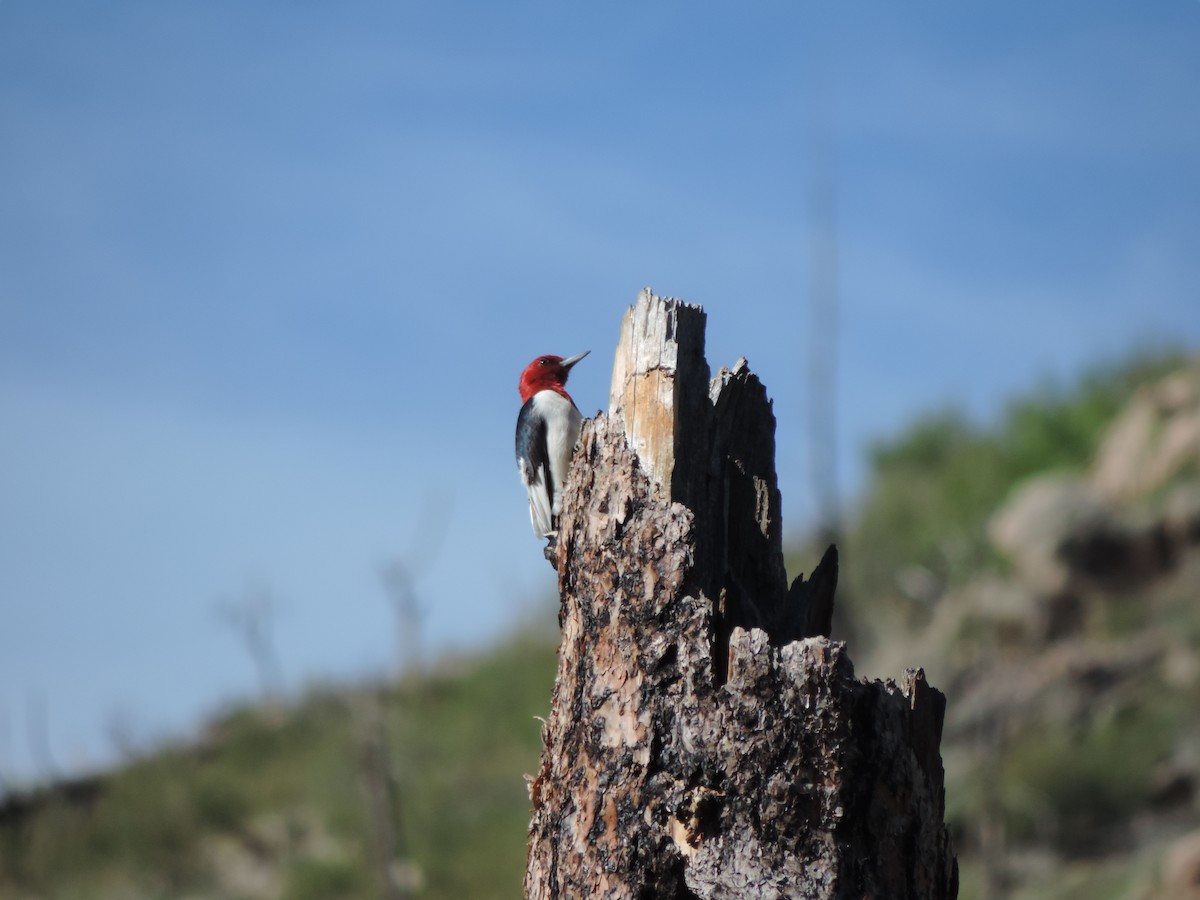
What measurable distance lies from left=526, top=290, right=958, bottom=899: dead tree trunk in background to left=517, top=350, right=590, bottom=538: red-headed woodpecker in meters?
1.79

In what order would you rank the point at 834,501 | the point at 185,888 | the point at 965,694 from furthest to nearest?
the point at 185,888, the point at 965,694, the point at 834,501

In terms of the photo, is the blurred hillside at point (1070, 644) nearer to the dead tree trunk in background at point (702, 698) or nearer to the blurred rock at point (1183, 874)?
the blurred rock at point (1183, 874)

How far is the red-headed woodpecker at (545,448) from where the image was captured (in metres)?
5.60

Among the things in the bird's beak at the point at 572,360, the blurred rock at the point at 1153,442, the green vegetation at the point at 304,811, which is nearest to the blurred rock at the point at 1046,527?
the blurred rock at the point at 1153,442

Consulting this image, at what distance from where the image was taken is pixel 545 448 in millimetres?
5711

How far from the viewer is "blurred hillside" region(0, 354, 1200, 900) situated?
11938 millimetres

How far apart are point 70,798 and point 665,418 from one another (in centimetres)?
1802

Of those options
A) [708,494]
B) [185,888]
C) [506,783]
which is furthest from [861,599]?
[708,494]

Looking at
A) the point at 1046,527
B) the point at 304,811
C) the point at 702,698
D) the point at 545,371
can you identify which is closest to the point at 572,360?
the point at 545,371

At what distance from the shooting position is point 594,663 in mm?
3486

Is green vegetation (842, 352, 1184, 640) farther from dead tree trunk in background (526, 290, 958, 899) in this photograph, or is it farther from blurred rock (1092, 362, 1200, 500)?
dead tree trunk in background (526, 290, 958, 899)

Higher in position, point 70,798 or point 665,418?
point 70,798

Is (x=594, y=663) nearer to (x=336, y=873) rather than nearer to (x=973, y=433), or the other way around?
(x=336, y=873)

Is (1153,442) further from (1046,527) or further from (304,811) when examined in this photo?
(304,811)
